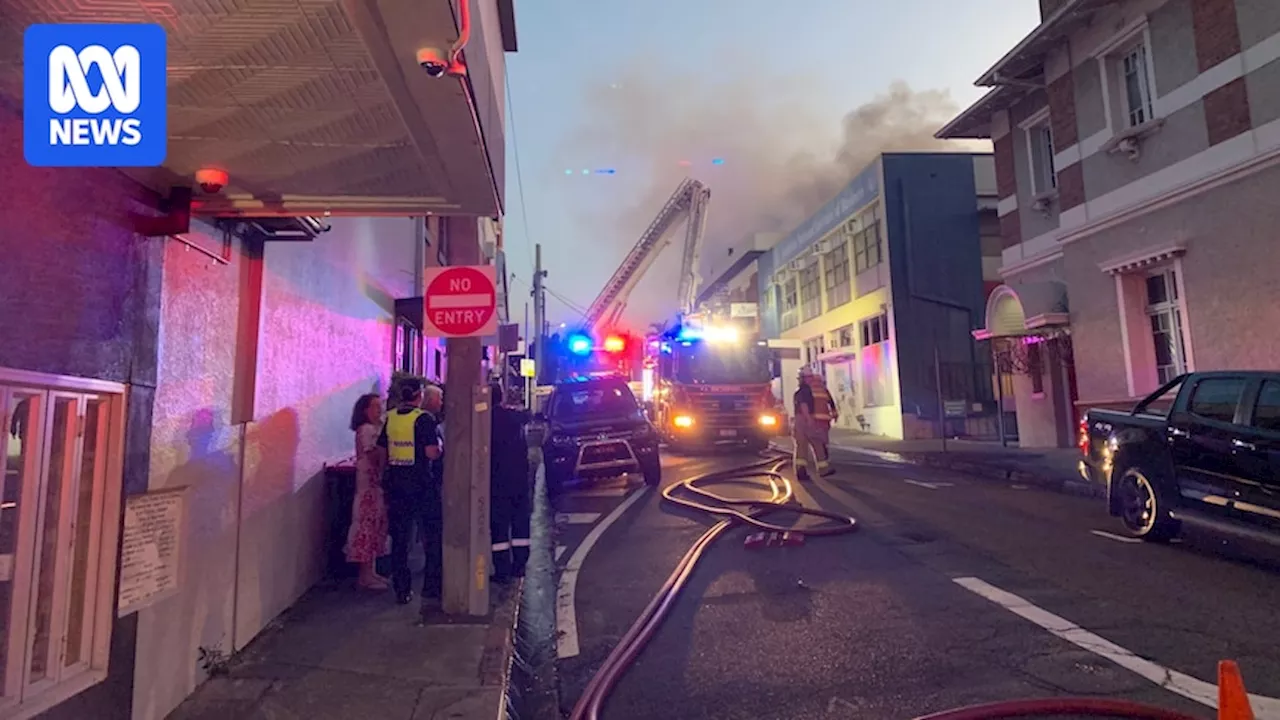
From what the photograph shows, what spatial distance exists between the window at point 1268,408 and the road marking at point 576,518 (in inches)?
283

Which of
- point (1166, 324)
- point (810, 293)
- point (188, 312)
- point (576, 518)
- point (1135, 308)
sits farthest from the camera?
point (810, 293)

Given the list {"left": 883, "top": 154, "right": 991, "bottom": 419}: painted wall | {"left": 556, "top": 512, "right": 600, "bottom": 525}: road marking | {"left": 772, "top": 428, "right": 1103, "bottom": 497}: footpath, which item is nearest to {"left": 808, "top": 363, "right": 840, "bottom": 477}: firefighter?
{"left": 772, "top": 428, "right": 1103, "bottom": 497}: footpath

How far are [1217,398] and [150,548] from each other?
889 centimetres

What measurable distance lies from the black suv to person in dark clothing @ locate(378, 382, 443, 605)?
5956mm

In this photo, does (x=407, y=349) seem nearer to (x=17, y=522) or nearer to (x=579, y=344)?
(x=579, y=344)

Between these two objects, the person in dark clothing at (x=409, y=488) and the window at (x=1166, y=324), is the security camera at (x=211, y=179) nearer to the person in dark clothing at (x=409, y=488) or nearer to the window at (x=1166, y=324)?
the person in dark clothing at (x=409, y=488)

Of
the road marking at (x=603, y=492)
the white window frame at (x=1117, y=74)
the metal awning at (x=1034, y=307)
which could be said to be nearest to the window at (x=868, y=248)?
the metal awning at (x=1034, y=307)

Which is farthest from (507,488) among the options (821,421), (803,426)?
(821,421)

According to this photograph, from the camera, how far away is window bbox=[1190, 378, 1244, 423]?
6989 millimetres

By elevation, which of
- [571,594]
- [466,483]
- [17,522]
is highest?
[17,522]

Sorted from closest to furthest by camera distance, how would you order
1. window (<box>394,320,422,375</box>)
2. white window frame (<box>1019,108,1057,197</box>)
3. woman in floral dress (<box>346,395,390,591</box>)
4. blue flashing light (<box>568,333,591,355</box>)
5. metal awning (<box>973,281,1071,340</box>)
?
1. woman in floral dress (<box>346,395,390,591</box>)
2. window (<box>394,320,422,375</box>)
3. metal awning (<box>973,281,1071,340</box>)
4. white window frame (<box>1019,108,1057,197</box>)
5. blue flashing light (<box>568,333,591,355</box>)

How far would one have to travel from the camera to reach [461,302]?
5.54 meters

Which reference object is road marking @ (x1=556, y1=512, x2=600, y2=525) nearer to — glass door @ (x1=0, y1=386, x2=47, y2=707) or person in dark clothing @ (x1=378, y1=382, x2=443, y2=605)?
person in dark clothing @ (x1=378, y1=382, x2=443, y2=605)

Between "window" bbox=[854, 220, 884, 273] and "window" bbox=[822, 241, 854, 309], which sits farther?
"window" bbox=[822, 241, 854, 309]
